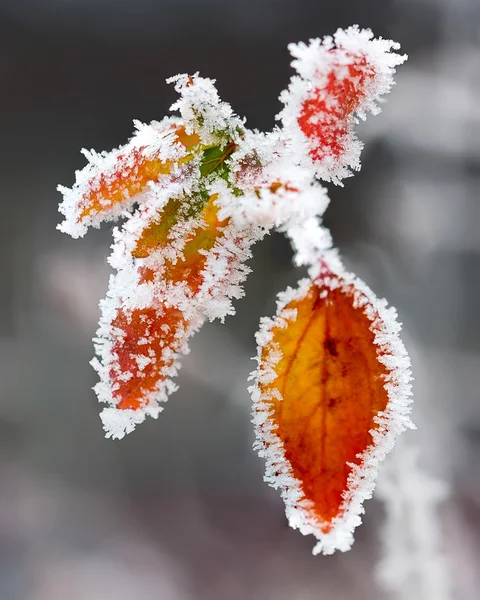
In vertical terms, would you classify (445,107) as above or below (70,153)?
above

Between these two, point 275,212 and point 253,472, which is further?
point 253,472

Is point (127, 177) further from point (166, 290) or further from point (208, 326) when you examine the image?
point (208, 326)

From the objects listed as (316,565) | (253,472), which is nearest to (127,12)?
(253,472)

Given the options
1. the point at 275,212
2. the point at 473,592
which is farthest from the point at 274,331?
the point at 473,592

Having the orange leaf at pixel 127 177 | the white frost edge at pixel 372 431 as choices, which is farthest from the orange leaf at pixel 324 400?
the orange leaf at pixel 127 177

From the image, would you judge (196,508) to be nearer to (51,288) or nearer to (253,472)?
(253,472)

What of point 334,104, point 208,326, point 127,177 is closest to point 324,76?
point 334,104

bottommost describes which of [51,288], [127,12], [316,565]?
[316,565]
